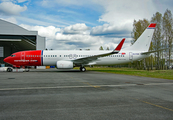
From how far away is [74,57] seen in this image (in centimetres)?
2675

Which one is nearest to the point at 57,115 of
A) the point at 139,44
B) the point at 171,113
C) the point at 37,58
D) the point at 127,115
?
the point at 127,115

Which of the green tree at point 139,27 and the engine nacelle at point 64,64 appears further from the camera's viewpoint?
the green tree at point 139,27

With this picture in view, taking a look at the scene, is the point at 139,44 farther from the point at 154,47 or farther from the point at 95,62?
the point at 154,47

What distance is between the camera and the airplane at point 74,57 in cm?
2505

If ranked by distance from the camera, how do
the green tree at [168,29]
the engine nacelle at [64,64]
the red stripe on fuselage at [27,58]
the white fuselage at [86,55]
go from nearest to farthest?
the engine nacelle at [64,64] → the red stripe on fuselage at [27,58] → the white fuselage at [86,55] → the green tree at [168,29]

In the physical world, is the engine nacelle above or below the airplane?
below

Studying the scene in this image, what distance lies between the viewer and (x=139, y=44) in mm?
29016

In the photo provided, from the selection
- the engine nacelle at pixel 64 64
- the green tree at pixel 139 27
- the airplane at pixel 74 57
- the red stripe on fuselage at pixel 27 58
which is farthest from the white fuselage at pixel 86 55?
the green tree at pixel 139 27

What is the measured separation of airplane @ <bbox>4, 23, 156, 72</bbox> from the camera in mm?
25050

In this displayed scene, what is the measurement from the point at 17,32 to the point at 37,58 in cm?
2338

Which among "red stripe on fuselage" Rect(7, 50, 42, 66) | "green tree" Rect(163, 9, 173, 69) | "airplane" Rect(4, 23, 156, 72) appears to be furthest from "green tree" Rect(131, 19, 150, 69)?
"red stripe on fuselage" Rect(7, 50, 42, 66)

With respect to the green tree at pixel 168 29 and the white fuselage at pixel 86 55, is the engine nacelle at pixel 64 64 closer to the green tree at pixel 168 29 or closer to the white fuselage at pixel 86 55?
the white fuselage at pixel 86 55

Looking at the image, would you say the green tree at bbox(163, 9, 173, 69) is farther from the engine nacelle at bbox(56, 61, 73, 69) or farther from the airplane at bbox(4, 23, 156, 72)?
the engine nacelle at bbox(56, 61, 73, 69)

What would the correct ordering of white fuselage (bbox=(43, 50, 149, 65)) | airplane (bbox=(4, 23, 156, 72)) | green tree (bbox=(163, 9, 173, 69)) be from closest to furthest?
airplane (bbox=(4, 23, 156, 72)) < white fuselage (bbox=(43, 50, 149, 65)) < green tree (bbox=(163, 9, 173, 69))
